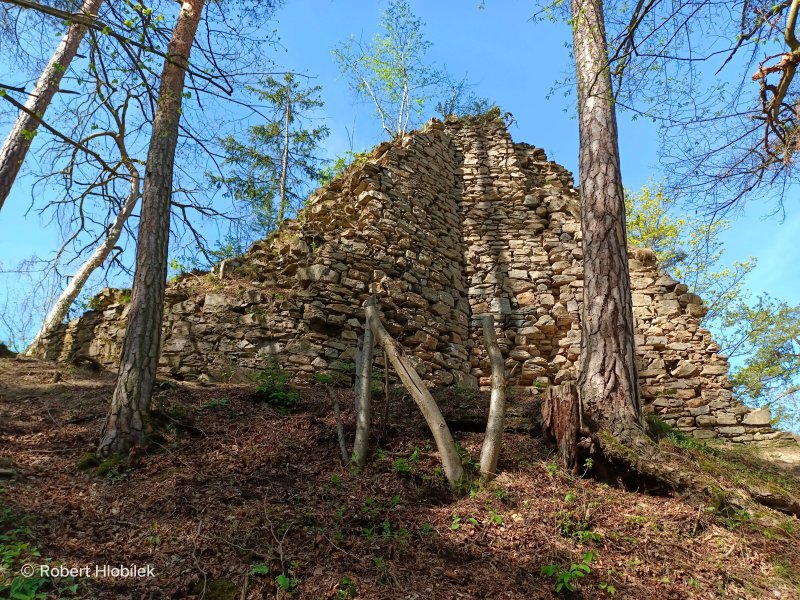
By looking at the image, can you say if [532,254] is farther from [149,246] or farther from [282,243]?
[149,246]

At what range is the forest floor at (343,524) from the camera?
3.40m

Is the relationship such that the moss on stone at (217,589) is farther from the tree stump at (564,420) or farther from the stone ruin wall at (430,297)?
the stone ruin wall at (430,297)

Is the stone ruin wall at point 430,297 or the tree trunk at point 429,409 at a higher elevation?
the stone ruin wall at point 430,297

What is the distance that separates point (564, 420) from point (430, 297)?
11.9 feet

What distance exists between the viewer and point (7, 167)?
7.87 m

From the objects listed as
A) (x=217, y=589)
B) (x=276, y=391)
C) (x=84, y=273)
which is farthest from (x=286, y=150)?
(x=217, y=589)

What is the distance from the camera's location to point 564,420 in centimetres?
489

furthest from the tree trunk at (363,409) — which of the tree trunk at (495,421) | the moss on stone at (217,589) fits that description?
the moss on stone at (217,589)

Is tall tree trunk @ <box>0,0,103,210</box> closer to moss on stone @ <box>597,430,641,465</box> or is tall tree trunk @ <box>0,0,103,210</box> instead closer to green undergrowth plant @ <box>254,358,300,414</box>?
green undergrowth plant @ <box>254,358,300,414</box>

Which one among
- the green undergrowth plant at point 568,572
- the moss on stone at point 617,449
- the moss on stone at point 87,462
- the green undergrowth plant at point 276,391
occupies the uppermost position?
the green undergrowth plant at point 276,391

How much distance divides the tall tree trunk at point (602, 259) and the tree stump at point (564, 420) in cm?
17

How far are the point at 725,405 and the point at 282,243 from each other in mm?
6460

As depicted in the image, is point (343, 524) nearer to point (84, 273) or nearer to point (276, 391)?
point (276, 391)

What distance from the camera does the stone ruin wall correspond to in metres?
7.04
